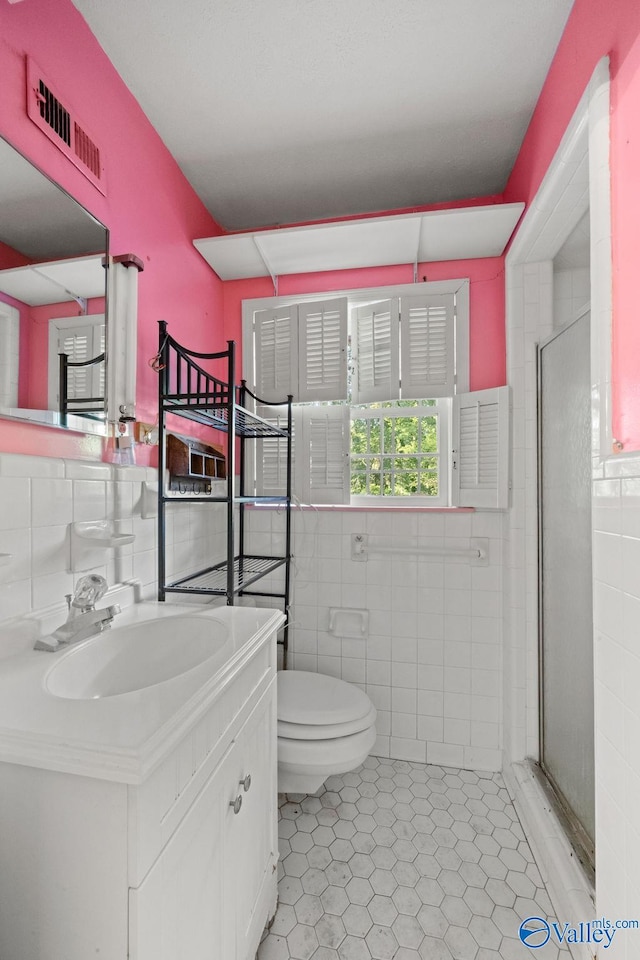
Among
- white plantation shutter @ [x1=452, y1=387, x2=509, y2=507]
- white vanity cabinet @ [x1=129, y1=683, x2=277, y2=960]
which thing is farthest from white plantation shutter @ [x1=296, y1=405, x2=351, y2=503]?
white vanity cabinet @ [x1=129, y1=683, x2=277, y2=960]

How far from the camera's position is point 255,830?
1104 mm

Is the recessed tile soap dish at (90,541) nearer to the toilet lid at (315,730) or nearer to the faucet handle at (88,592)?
the faucet handle at (88,592)

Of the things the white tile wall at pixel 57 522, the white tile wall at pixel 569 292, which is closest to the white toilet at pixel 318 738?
the white tile wall at pixel 57 522

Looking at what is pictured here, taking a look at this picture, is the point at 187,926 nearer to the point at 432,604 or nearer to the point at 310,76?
the point at 432,604

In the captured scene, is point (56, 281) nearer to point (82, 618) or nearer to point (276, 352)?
point (82, 618)

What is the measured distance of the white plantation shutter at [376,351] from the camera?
212 centimetres

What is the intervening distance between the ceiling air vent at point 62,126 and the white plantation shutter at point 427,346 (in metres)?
1.35

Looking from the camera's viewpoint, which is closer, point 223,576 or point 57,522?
point 57,522

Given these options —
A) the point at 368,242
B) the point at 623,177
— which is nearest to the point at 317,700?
the point at 623,177

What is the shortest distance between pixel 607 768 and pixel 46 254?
1809 millimetres

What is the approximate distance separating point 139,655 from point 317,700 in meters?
0.82

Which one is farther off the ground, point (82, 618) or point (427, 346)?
point (427, 346)

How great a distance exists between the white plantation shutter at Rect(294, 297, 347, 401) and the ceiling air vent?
1045 millimetres

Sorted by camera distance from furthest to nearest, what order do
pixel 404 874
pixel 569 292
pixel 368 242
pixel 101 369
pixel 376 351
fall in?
pixel 376 351 < pixel 368 242 < pixel 569 292 < pixel 404 874 < pixel 101 369
